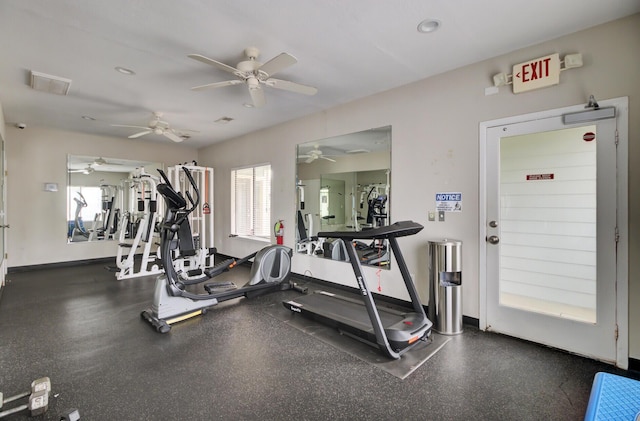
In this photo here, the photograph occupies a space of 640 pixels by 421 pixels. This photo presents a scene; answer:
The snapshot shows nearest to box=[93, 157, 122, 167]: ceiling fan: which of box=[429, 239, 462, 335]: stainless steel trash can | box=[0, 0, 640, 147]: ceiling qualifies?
box=[0, 0, 640, 147]: ceiling

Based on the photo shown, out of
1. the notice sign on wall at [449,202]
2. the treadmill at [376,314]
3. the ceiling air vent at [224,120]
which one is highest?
the ceiling air vent at [224,120]

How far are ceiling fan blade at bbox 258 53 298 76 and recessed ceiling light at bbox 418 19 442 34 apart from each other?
1.08 metres

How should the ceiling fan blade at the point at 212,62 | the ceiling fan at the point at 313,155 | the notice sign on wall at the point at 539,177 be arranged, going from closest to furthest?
1. the ceiling fan blade at the point at 212,62
2. the notice sign on wall at the point at 539,177
3. the ceiling fan at the point at 313,155

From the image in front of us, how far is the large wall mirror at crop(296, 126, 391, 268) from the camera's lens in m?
3.97

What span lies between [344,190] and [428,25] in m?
2.49

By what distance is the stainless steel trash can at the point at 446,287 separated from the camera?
9.81 feet

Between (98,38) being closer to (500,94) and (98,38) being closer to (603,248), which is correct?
(500,94)

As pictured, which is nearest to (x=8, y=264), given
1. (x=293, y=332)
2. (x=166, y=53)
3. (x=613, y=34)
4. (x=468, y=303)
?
(x=166, y=53)

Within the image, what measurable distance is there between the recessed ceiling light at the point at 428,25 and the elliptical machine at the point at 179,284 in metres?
2.95

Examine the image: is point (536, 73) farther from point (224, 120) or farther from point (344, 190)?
point (224, 120)

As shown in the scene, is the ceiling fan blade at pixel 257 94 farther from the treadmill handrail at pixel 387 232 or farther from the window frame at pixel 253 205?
the window frame at pixel 253 205

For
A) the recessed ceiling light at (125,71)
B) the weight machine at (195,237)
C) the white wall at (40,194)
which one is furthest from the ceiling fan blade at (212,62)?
the white wall at (40,194)

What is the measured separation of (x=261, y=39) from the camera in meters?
2.64

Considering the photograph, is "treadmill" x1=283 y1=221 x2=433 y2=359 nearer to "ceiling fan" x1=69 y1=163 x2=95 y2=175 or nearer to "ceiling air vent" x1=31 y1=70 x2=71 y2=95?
"ceiling air vent" x1=31 y1=70 x2=71 y2=95
